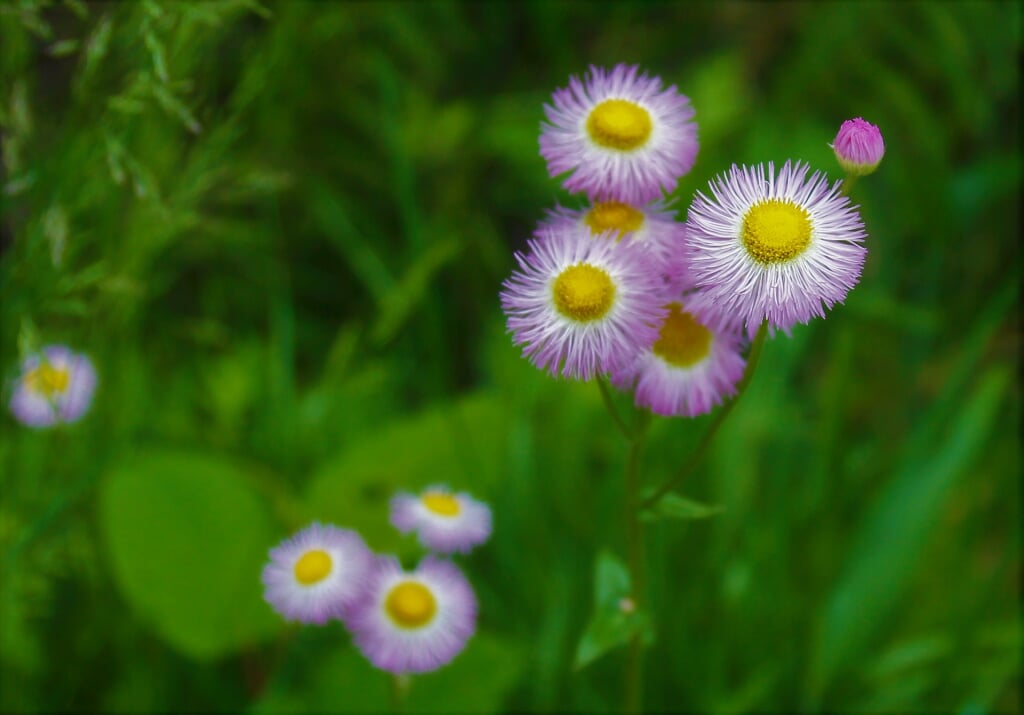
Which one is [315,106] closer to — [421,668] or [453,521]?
[453,521]

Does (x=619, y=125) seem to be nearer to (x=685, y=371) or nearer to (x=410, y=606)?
(x=685, y=371)

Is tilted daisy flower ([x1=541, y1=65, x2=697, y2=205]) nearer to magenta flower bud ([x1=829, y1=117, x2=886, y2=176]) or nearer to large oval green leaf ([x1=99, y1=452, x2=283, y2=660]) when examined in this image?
magenta flower bud ([x1=829, y1=117, x2=886, y2=176])

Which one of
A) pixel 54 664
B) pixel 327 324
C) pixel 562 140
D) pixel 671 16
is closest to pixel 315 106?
pixel 327 324

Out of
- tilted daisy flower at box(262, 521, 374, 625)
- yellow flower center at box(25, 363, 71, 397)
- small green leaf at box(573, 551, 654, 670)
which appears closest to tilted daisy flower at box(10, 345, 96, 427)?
yellow flower center at box(25, 363, 71, 397)

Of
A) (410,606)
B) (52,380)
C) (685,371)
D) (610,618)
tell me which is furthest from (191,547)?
(685,371)

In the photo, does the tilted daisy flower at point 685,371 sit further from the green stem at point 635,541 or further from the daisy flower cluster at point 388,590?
the daisy flower cluster at point 388,590

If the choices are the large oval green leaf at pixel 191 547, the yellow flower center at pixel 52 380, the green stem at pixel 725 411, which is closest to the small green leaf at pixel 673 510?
the green stem at pixel 725 411
